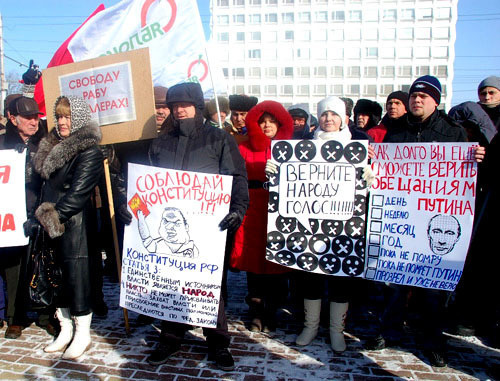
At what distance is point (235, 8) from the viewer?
82.8 meters

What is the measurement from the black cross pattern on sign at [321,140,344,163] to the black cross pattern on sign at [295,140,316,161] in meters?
0.09

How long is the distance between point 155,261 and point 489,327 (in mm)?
3445

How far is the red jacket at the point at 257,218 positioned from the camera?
14.1 feet

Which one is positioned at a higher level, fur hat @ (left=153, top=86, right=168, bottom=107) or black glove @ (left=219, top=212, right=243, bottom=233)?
fur hat @ (left=153, top=86, right=168, bottom=107)

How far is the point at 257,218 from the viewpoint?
14.2 feet

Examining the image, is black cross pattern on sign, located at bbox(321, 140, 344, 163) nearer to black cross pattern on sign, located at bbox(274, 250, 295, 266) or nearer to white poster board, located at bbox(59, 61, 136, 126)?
black cross pattern on sign, located at bbox(274, 250, 295, 266)

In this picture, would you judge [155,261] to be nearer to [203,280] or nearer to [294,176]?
[203,280]

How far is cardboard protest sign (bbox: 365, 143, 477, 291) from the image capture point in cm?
359

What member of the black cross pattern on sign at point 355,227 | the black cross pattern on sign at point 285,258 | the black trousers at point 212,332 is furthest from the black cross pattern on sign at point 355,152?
the black trousers at point 212,332

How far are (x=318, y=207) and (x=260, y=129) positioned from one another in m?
1.04

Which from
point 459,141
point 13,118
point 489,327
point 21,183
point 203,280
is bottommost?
point 489,327

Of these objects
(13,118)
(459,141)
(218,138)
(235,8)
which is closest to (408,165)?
(459,141)

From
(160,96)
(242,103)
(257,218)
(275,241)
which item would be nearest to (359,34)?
(242,103)

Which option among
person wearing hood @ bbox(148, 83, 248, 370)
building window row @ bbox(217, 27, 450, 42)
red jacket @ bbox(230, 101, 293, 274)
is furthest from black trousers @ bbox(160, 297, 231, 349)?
building window row @ bbox(217, 27, 450, 42)
